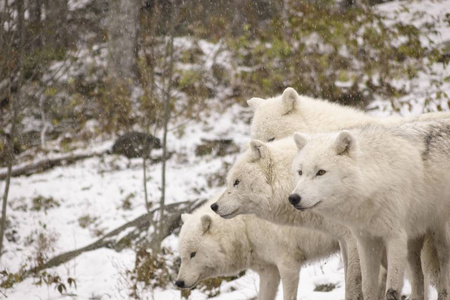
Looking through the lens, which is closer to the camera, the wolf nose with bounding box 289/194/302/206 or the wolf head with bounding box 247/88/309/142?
the wolf nose with bounding box 289/194/302/206

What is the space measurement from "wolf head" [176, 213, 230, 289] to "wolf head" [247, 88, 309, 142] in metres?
1.17

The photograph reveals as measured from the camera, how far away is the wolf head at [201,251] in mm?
6688

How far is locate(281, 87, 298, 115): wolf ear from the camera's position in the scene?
6.79 metres

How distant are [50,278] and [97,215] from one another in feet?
8.84

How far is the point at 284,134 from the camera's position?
22.5 ft

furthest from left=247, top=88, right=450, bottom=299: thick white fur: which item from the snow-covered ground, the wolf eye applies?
the snow-covered ground

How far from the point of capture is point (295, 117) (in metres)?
6.87

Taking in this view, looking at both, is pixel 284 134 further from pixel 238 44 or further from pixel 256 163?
pixel 238 44

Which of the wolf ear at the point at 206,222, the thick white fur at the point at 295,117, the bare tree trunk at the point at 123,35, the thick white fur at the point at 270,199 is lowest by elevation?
the wolf ear at the point at 206,222

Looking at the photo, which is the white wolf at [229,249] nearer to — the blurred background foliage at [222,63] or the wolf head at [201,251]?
the wolf head at [201,251]

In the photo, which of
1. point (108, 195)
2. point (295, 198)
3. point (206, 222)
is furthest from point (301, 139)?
point (108, 195)

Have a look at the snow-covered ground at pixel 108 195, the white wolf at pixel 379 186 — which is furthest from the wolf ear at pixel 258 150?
the snow-covered ground at pixel 108 195

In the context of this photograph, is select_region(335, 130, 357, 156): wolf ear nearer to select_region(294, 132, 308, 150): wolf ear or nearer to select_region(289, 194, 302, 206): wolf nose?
select_region(294, 132, 308, 150): wolf ear

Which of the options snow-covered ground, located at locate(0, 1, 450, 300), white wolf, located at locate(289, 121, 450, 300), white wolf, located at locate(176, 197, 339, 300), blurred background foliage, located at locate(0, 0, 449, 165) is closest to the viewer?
white wolf, located at locate(289, 121, 450, 300)
